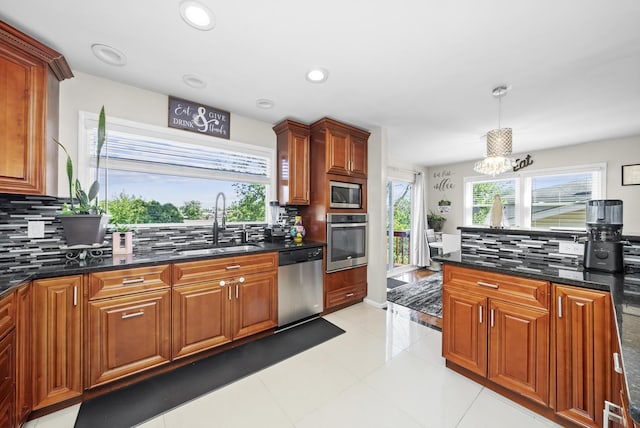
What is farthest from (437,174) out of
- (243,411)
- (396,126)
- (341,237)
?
(243,411)

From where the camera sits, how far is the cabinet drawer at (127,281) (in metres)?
1.64

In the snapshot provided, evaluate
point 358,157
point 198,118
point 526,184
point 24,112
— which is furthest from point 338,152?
point 526,184

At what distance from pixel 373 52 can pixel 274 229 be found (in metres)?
2.09

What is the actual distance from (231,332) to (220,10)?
96.4 inches

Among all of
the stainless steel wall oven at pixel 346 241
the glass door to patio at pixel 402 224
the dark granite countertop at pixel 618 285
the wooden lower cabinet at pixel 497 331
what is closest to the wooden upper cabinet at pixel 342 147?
the stainless steel wall oven at pixel 346 241

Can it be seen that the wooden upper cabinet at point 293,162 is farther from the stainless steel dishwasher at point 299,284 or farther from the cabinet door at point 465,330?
the cabinet door at point 465,330

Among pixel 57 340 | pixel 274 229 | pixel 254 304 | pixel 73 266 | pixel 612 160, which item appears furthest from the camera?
pixel 612 160

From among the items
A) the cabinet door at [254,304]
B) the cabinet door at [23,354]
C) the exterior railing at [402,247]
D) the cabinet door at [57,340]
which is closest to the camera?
the cabinet door at [23,354]

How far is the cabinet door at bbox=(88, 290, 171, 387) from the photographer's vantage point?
64.6 inches

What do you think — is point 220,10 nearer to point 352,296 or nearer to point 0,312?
point 0,312

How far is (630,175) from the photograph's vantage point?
3.71m

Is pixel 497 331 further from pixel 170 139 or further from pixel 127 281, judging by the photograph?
pixel 170 139

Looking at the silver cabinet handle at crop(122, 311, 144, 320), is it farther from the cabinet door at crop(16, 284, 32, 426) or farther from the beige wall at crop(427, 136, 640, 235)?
the beige wall at crop(427, 136, 640, 235)

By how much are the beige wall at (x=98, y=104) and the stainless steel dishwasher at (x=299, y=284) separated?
190cm
